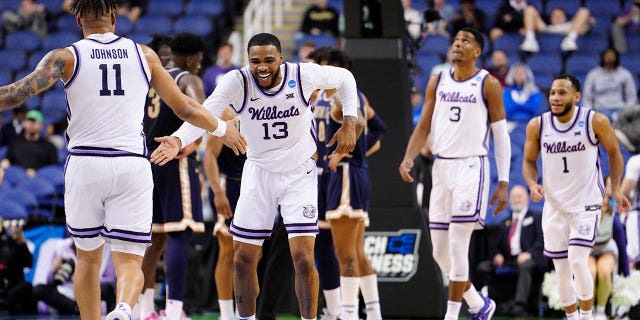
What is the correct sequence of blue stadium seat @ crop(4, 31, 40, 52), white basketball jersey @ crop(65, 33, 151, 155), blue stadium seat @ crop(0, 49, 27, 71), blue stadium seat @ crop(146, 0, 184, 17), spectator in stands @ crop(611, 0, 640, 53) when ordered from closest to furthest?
white basketball jersey @ crop(65, 33, 151, 155) → spectator in stands @ crop(611, 0, 640, 53) → blue stadium seat @ crop(0, 49, 27, 71) → blue stadium seat @ crop(4, 31, 40, 52) → blue stadium seat @ crop(146, 0, 184, 17)

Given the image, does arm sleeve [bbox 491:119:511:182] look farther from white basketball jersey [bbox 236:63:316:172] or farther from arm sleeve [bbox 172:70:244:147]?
arm sleeve [bbox 172:70:244:147]

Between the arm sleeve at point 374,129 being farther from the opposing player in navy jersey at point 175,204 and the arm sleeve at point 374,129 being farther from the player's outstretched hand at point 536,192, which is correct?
the opposing player in navy jersey at point 175,204

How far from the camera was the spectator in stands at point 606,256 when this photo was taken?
11.5 metres

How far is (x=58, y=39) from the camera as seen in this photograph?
1917 cm

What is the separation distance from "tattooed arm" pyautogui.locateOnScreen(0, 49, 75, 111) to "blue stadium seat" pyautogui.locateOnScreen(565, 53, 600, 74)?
1243 centimetres

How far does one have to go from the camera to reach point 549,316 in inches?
494

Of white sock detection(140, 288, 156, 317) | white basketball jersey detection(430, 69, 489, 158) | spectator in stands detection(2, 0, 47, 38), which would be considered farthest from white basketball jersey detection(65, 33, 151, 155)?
spectator in stands detection(2, 0, 47, 38)

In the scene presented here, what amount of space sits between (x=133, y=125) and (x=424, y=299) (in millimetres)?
5029

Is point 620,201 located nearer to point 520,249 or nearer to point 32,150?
point 520,249

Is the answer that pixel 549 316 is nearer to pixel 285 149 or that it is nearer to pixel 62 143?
pixel 285 149

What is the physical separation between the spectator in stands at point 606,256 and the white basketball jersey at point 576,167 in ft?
5.65

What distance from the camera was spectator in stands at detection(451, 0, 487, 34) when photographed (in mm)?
18266

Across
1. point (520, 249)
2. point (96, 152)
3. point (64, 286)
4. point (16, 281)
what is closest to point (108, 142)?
point (96, 152)

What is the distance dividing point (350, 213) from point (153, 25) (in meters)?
10.7
